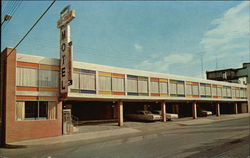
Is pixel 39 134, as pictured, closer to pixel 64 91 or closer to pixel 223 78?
pixel 64 91

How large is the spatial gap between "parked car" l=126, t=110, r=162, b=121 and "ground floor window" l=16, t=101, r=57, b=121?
16.3 m

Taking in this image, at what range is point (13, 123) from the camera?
19.5 meters

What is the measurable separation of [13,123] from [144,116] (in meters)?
20.3

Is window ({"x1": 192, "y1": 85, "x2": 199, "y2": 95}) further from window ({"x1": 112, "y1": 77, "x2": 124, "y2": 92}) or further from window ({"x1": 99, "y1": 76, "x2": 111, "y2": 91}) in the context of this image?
window ({"x1": 99, "y1": 76, "x2": 111, "y2": 91})

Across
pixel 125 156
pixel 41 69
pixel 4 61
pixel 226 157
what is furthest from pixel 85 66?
pixel 226 157

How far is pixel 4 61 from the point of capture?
20.7 m

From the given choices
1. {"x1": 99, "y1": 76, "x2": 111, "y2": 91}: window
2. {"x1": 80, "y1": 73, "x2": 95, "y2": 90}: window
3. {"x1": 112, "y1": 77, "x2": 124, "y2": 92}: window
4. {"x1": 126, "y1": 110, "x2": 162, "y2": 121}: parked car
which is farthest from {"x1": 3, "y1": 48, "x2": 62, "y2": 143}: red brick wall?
{"x1": 126, "y1": 110, "x2": 162, "y2": 121}: parked car

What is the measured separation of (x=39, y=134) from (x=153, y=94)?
17.1m

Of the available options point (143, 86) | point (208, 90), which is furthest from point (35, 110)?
point (208, 90)

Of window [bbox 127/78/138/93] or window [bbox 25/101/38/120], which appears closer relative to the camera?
window [bbox 25/101/38/120]

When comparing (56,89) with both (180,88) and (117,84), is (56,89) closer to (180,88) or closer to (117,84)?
→ (117,84)

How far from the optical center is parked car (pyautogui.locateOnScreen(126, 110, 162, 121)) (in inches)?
1352

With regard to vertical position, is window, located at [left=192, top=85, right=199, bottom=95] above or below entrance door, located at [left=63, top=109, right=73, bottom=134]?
above

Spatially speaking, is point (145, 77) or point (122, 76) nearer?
point (122, 76)
